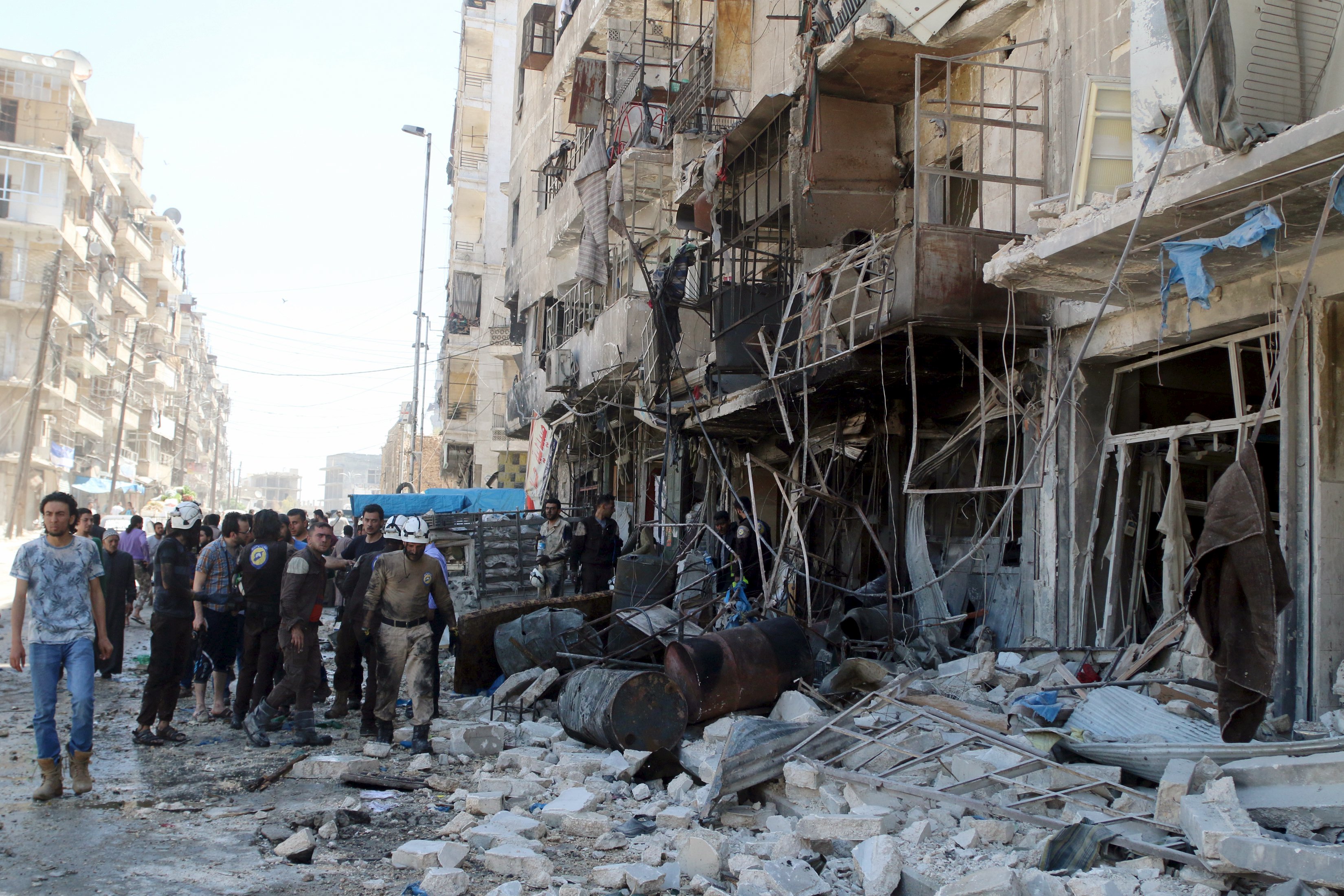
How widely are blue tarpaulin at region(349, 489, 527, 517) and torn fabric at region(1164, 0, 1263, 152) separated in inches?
694

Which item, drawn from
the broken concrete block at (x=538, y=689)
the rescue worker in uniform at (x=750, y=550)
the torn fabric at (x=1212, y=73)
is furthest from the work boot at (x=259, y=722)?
the torn fabric at (x=1212, y=73)

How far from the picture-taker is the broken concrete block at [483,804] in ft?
17.9

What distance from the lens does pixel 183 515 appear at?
855cm

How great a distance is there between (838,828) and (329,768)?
3237 millimetres

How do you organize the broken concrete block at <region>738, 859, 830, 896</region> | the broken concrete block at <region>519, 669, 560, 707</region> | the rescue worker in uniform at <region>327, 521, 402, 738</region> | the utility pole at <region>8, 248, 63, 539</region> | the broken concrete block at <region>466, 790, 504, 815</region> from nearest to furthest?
the broken concrete block at <region>738, 859, 830, 896</region> < the broken concrete block at <region>466, 790, 504, 815</region> < the rescue worker in uniform at <region>327, 521, 402, 738</region> < the broken concrete block at <region>519, 669, 560, 707</region> < the utility pole at <region>8, 248, 63, 539</region>

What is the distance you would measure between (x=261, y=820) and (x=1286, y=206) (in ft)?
21.3

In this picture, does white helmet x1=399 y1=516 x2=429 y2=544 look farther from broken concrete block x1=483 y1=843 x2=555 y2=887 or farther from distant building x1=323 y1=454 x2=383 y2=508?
distant building x1=323 y1=454 x2=383 y2=508

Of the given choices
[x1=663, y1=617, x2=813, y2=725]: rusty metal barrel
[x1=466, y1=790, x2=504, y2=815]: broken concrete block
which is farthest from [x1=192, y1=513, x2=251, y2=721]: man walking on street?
[x1=663, y1=617, x2=813, y2=725]: rusty metal barrel

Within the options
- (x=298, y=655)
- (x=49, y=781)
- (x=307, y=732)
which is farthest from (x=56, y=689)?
(x=307, y=732)

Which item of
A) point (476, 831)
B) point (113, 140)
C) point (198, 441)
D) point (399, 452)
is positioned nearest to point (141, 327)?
point (113, 140)

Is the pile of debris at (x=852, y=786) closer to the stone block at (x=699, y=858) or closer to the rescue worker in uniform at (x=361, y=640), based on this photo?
the stone block at (x=699, y=858)

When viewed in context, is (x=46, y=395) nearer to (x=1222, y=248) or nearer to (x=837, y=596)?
(x=837, y=596)

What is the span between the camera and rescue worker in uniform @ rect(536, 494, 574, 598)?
12.8m

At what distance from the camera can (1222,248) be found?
585 cm
